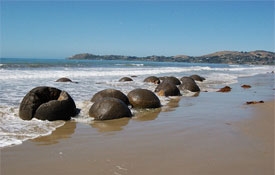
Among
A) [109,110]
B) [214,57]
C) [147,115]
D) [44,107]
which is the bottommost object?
[147,115]

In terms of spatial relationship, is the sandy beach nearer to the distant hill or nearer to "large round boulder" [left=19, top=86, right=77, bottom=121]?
"large round boulder" [left=19, top=86, right=77, bottom=121]

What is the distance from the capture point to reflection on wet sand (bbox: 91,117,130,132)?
6949mm

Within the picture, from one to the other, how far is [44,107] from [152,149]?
11.6ft

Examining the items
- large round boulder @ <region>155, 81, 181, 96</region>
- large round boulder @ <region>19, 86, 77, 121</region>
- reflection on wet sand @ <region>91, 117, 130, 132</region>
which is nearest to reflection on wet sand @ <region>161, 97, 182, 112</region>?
→ large round boulder @ <region>155, 81, 181, 96</region>

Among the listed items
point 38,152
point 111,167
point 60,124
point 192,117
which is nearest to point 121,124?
point 60,124

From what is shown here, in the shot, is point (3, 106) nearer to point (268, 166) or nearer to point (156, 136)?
point (156, 136)

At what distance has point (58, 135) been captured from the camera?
6.37m

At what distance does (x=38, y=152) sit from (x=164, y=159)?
1.97m

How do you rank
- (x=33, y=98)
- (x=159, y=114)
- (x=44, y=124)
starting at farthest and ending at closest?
(x=159, y=114), (x=33, y=98), (x=44, y=124)

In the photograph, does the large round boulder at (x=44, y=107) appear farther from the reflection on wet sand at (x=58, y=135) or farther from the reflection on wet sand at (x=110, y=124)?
the reflection on wet sand at (x=110, y=124)

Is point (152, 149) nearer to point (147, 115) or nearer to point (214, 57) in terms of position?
point (147, 115)

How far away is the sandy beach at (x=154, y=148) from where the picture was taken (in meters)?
4.41

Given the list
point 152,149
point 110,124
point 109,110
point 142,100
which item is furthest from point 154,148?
point 142,100

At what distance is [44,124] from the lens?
7379 mm
